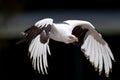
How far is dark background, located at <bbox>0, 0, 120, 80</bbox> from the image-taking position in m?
1.19

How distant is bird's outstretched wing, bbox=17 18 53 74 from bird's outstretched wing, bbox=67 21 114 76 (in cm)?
6

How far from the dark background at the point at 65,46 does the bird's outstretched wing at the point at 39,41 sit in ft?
0.52

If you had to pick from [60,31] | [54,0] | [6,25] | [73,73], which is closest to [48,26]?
[60,31]

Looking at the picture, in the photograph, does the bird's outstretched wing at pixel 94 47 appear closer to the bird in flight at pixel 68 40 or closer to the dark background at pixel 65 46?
the bird in flight at pixel 68 40

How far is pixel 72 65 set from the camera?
5.63ft

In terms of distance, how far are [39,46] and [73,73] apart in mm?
866

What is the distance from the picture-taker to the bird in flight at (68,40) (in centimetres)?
78

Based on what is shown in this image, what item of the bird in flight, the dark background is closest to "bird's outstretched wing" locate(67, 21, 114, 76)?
the bird in flight

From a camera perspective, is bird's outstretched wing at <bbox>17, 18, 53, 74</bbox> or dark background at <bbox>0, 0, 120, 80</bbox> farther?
dark background at <bbox>0, 0, 120, 80</bbox>

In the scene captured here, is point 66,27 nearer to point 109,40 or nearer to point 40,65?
point 40,65

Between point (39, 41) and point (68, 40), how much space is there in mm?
81

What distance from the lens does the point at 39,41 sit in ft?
2.75

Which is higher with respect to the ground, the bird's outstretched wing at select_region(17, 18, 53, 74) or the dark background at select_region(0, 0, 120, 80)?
the bird's outstretched wing at select_region(17, 18, 53, 74)

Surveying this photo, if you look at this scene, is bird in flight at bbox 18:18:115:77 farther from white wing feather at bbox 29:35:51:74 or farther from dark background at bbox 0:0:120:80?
dark background at bbox 0:0:120:80
